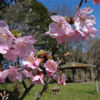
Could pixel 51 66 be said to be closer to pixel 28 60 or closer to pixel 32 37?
pixel 28 60

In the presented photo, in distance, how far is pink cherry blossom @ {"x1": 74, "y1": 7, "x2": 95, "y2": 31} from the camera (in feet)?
1.93

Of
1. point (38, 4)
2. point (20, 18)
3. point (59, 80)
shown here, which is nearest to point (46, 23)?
point (38, 4)

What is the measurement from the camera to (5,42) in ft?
1.62

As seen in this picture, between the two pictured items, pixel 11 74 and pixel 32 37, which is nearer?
pixel 32 37

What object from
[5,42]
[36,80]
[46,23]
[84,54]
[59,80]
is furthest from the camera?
[84,54]

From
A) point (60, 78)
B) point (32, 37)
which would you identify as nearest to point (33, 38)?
point (32, 37)

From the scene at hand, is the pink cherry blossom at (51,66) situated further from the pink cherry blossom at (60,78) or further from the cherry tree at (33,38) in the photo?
the pink cherry blossom at (60,78)

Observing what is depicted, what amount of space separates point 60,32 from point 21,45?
0.23m

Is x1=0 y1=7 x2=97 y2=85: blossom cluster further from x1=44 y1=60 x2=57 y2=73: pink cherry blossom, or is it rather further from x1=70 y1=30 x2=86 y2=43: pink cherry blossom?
x1=44 y1=60 x2=57 y2=73: pink cherry blossom

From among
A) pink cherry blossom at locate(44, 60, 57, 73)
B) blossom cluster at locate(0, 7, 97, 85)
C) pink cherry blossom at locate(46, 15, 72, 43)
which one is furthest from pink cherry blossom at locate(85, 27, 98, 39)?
pink cherry blossom at locate(44, 60, 57, 73)

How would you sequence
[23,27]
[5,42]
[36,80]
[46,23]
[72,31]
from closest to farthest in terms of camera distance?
[5,42], [72,31], [36,80], [23,27], [46,23]

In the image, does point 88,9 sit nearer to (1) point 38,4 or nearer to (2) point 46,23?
(2) point 46,23

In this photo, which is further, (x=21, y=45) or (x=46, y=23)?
(x=46, y=23)

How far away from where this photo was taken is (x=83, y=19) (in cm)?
62
